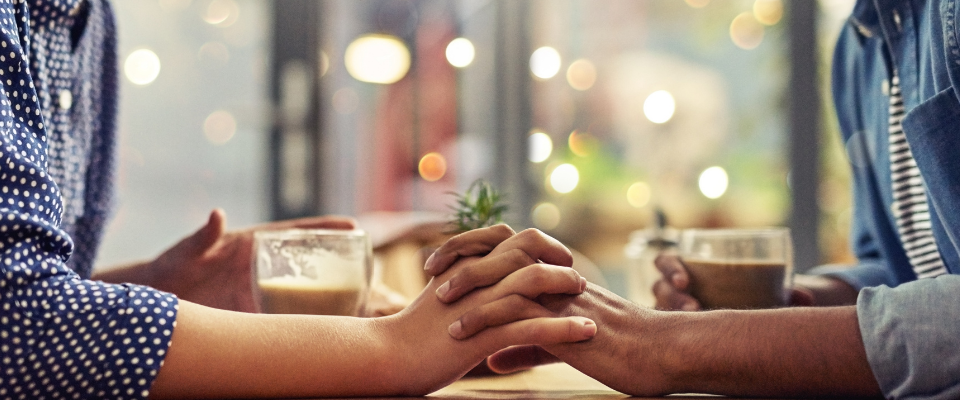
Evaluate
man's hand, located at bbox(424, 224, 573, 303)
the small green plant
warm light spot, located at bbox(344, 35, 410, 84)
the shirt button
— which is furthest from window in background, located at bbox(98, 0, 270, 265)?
man's hand, located at bbox(424, 224, 573, 303)

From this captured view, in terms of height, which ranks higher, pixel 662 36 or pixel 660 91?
pixel 662 36

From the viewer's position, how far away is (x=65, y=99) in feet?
3.99

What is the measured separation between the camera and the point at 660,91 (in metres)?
4.00

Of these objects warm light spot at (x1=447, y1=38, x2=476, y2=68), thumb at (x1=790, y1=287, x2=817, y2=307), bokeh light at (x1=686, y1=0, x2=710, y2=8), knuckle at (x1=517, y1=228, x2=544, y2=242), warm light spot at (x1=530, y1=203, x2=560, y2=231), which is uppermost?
bokeh light at (x1=686, y1=0, x2=710, y2=8)

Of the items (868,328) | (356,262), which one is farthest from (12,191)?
(868,328)

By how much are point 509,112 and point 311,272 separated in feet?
11.4

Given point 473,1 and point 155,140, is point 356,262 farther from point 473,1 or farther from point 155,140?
point 473,1

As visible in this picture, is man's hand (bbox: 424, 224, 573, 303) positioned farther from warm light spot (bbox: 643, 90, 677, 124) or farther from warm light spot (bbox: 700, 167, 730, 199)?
warm light spot (bbox: 643, 90, 677, 124)

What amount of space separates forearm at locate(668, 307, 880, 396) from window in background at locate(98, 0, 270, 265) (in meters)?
3.24

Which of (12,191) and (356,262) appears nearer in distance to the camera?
(12,191)

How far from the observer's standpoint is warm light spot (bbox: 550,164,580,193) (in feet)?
13.9

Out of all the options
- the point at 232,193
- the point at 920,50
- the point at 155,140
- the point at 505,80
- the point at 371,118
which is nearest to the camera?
the point at 920,50

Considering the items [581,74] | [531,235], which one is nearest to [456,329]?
[531,235]

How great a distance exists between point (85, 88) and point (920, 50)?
4.83ft
